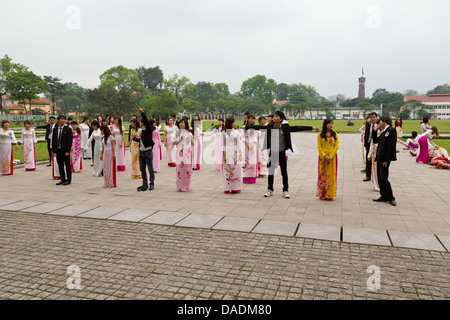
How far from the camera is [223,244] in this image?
4.37 meters

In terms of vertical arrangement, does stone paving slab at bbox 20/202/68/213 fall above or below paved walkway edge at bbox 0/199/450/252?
above

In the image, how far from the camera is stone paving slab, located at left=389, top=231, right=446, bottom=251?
4211 mm

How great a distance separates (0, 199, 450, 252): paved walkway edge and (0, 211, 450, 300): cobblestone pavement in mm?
202

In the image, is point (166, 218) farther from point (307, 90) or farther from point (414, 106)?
point (307, 90)

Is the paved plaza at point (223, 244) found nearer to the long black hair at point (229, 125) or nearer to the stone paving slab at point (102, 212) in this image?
the stone paving slab at point (102, 212)

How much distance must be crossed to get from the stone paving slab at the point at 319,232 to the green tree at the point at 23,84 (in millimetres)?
55934

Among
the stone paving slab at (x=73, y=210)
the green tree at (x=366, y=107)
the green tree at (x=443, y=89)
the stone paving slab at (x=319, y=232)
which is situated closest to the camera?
the stone paving slab at (x=319, y=232)

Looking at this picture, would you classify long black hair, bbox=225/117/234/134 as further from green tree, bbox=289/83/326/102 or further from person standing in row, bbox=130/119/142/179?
green tree, bbox=289/83/326/102

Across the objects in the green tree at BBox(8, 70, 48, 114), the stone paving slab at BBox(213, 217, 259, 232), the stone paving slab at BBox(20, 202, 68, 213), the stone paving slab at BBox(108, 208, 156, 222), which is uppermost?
the green tree at BBox(8, 70, 48, 114)

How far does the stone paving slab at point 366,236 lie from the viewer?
4.39m

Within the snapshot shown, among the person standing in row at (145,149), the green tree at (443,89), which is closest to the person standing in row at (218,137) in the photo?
the person standing in row at (145,149)

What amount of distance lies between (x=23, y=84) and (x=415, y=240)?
5769cm

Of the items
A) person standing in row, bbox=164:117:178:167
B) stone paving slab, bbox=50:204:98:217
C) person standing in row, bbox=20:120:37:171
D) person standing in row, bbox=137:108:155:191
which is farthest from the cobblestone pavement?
person standing in row, bbox=164:117:178:167

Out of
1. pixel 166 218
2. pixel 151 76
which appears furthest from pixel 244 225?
pixel 151 76
